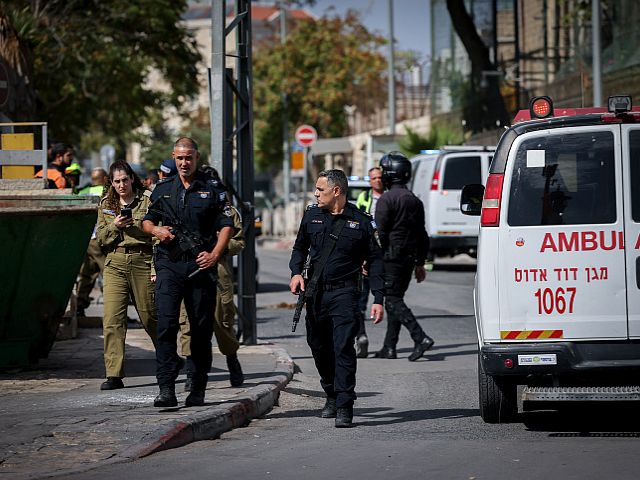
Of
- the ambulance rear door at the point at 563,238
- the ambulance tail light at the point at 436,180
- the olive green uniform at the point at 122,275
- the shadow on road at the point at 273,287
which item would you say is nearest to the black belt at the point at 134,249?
the olive green uniform at the point at 122,275

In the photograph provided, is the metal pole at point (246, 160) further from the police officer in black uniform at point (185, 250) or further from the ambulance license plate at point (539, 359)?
the ambulance license plate at point (539, 359)

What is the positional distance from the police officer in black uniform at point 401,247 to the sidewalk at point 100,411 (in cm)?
126

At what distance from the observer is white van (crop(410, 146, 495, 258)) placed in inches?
1004

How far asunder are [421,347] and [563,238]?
5.07 meters

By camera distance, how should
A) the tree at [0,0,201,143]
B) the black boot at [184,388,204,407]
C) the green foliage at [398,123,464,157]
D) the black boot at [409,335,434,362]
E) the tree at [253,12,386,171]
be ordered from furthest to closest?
the tree at [253,12,386,171]
the green foliage at [398,123,464,157]
the tree at [0,0,201,143]
the black boot at [409,335,434,362]
the black boot at [184,388,204,407]

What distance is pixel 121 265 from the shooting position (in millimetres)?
10398

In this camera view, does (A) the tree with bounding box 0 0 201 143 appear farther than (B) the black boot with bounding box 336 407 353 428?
Yes

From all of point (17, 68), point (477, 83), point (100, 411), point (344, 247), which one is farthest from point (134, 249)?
point (477, 83)

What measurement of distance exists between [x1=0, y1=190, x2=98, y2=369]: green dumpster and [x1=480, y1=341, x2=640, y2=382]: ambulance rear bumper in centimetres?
413

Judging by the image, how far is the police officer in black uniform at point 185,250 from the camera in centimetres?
906

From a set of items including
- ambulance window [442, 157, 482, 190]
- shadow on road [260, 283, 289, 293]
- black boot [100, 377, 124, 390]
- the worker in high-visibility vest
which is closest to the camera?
black boot [100, 377, 124, 390]

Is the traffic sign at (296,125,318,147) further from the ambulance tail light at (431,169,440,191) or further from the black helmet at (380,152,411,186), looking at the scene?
the black helmet at (380,152,411,186)

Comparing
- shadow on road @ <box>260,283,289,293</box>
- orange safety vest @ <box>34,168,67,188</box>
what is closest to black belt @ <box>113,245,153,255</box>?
orange safety vest @ <box>34,168,67,188</box>

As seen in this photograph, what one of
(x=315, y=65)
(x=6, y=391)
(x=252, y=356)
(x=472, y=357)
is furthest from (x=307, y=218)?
(x=315, y=65)
